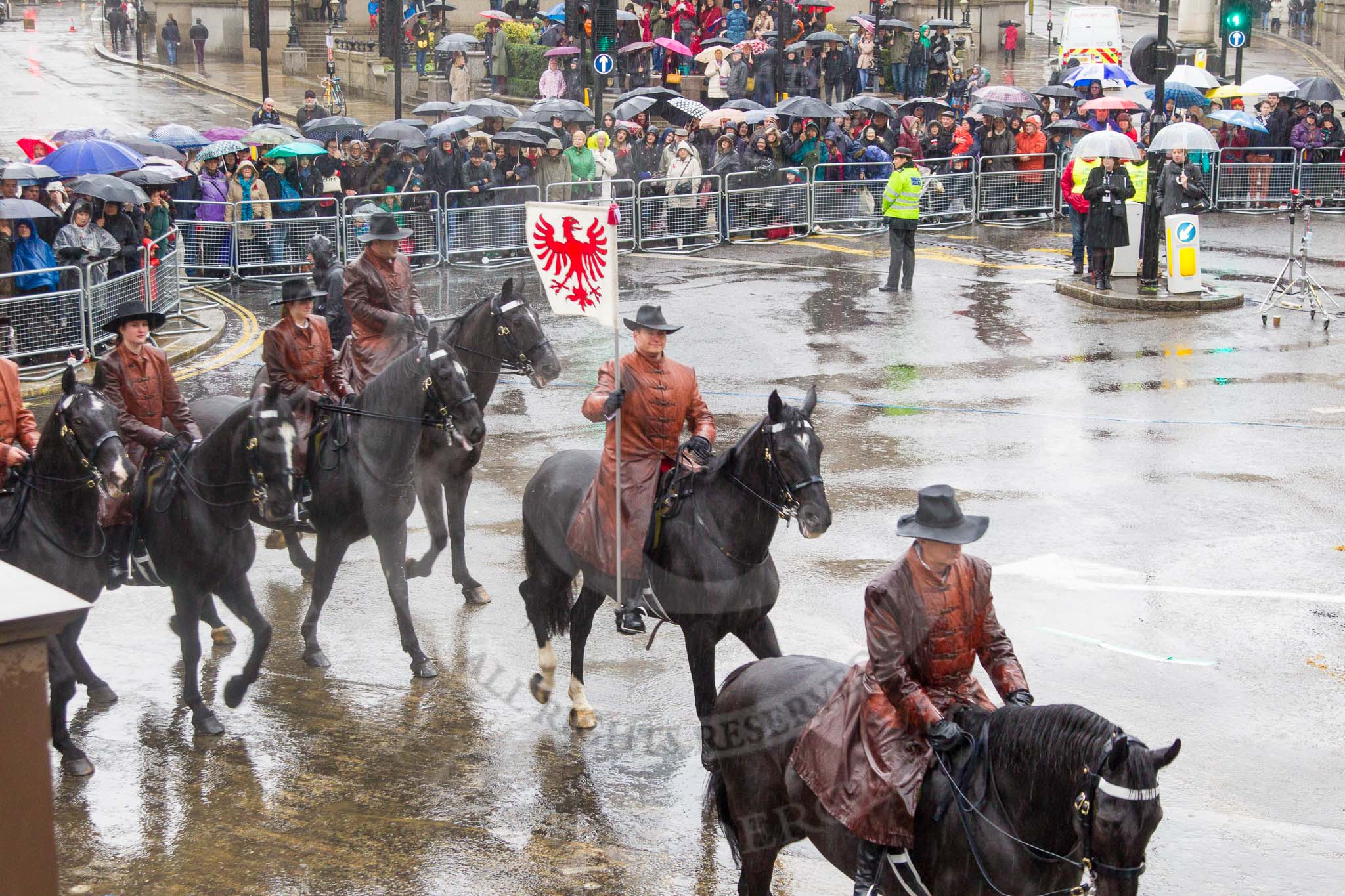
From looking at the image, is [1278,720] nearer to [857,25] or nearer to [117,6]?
[857,25]

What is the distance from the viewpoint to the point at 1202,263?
24.5 metres

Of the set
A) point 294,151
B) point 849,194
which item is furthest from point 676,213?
point 294,151

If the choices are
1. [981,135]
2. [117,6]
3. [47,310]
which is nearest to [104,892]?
[47,310]

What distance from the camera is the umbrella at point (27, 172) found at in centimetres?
1861

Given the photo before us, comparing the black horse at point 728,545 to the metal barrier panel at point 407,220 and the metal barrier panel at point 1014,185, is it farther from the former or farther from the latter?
the metal barrier panel at point 1014,185

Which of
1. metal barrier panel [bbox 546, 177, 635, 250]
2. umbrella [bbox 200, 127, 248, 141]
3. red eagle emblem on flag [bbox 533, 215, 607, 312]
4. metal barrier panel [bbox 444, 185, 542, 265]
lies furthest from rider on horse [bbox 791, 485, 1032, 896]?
umbrella [bbox 200, 127, 248, 141]

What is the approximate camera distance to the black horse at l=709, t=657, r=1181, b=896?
17.2ft

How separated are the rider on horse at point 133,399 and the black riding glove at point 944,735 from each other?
227 inches

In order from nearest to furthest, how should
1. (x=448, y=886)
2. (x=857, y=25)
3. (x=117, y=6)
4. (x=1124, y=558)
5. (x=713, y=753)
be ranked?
1. (x=713, y=753)
2. (x=448, y=886)
3. (x=1124, y=558)
4. (x=857, y=25)
5. (x=117, y=6)

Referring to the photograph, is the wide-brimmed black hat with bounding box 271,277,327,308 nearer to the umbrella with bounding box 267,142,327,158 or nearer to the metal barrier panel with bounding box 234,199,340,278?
the metal barrier panel with bounding box 234,199,340,278

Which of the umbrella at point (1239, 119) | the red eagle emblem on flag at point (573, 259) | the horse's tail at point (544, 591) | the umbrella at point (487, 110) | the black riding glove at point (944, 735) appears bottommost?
the horse's tail at point (544, 591)

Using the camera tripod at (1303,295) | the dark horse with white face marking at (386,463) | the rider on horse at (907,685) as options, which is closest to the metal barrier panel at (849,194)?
the camera tripod at (1303,295)

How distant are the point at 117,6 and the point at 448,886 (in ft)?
199

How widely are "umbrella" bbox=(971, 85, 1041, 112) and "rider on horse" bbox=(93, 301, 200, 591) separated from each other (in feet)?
71.9
